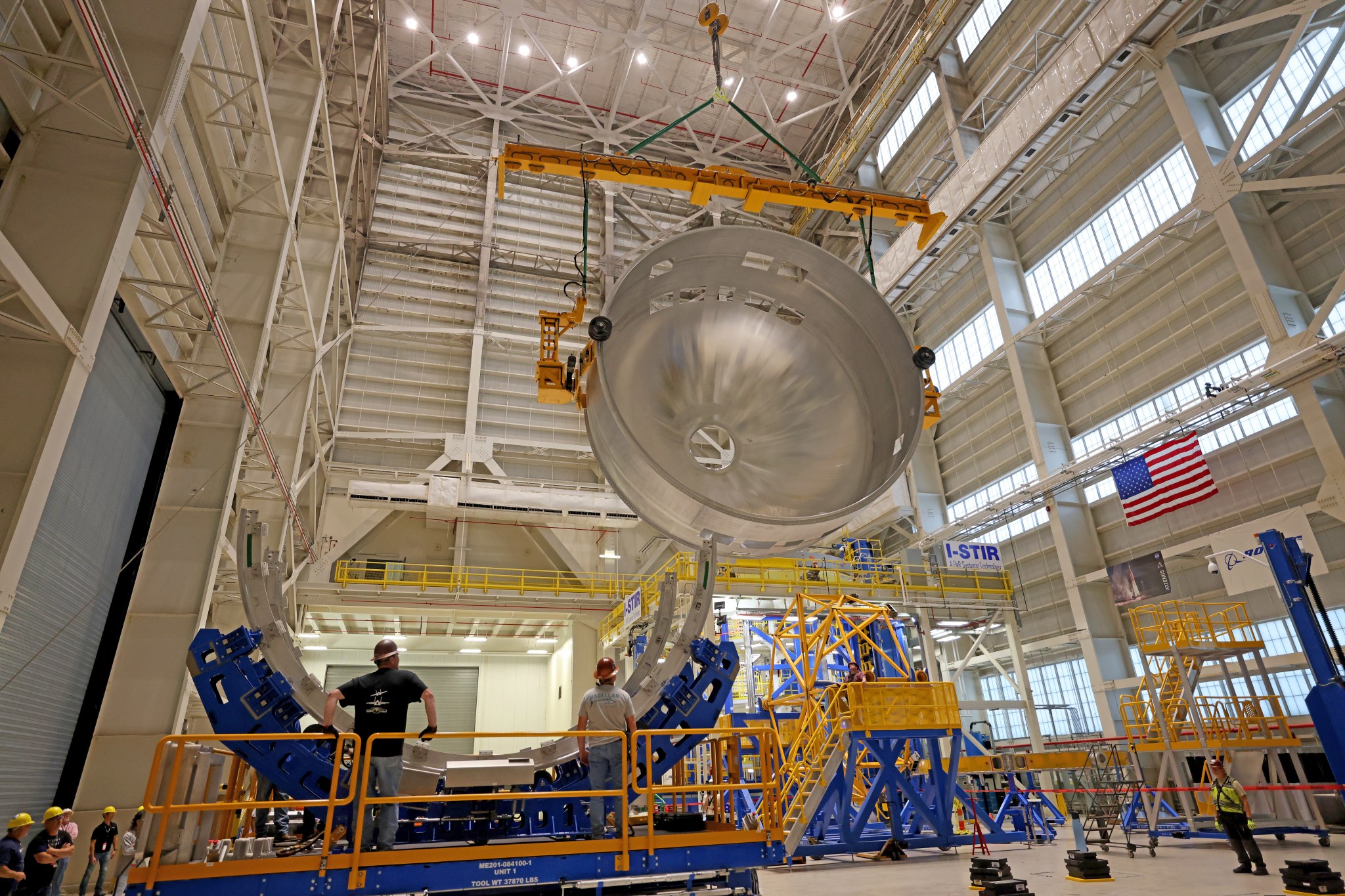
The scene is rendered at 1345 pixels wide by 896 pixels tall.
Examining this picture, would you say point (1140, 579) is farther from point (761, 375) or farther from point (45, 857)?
point (45, 857)

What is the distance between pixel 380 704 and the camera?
18.1 feet

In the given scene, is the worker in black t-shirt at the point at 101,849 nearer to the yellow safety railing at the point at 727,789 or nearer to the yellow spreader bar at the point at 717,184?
the yellow safety railing at the point at 727,789

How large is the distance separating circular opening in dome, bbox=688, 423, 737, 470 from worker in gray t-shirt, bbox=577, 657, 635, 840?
195cm

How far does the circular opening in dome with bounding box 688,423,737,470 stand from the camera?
22.0 ft

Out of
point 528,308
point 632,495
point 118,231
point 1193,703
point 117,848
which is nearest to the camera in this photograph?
point 632,495

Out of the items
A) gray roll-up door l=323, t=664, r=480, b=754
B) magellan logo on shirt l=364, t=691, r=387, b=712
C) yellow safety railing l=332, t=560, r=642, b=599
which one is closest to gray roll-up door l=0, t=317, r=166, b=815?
magellan logo on shirt l=364, t=691, r=387, b=712

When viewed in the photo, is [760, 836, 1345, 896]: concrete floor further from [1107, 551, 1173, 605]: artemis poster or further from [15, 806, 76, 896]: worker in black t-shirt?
[15, 806, 76, 896]: worker in black t-shirt

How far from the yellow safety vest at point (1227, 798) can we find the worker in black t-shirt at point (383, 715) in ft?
31.3

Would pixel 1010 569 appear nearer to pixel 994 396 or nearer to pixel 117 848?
pixel 994 396

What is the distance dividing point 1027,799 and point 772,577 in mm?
8732

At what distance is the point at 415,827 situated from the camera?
6.55 m

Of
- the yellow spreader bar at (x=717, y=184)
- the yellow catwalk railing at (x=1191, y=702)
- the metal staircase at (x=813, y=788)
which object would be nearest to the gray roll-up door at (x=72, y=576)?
the yellow spreader bar at (x=717, y=184)

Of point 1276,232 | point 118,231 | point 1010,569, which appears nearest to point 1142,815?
point 1010,569

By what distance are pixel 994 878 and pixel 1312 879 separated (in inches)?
108
